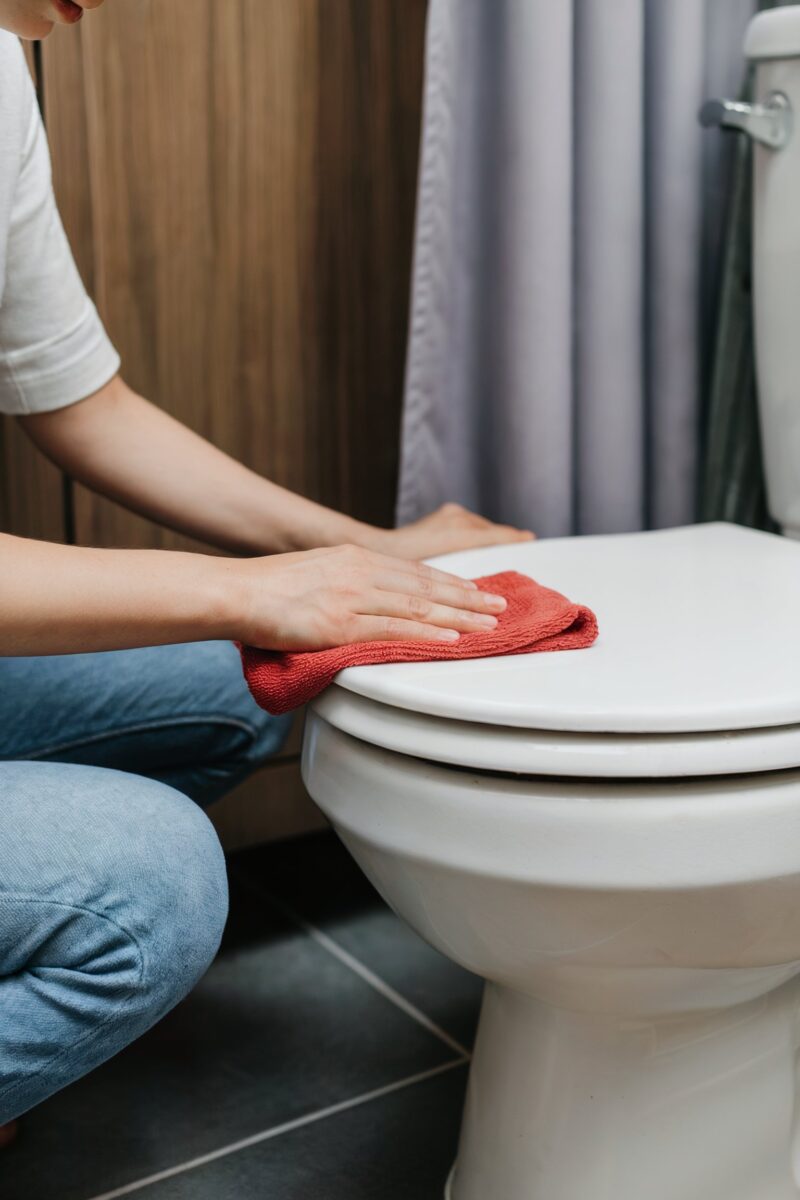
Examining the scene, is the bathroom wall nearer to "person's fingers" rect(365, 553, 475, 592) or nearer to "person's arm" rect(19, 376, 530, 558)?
"person's arm" rect(19, 376, 530, 558)

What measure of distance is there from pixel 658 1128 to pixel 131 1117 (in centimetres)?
42

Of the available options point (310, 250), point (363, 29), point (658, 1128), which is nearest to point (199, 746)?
point (658, 1128)

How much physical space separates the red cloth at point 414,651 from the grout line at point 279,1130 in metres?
0.41

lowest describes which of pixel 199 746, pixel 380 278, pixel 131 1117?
pixel 131 1117

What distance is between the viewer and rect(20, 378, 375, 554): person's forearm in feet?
3.23

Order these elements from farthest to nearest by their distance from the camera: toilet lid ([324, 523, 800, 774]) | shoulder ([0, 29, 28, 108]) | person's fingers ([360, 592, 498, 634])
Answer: shoulder ([0, 29, 28, 108])
person's fingers ([360, 592, 498, 634])
toilet lid ([324, 523, 800, 774])

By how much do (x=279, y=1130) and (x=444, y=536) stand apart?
464 millimetres

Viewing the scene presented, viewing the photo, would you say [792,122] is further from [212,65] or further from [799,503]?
[212,65]

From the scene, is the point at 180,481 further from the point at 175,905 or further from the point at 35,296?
the point at 175,905

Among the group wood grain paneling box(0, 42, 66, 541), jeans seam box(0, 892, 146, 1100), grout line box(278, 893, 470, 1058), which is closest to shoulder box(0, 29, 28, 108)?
wood grain paneling box(0, 42, 66, 541)

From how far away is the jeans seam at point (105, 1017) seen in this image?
0.65m

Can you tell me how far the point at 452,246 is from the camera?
116 centimetres

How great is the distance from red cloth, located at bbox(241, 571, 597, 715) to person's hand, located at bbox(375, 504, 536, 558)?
0.82ft

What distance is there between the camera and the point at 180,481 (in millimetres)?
990
